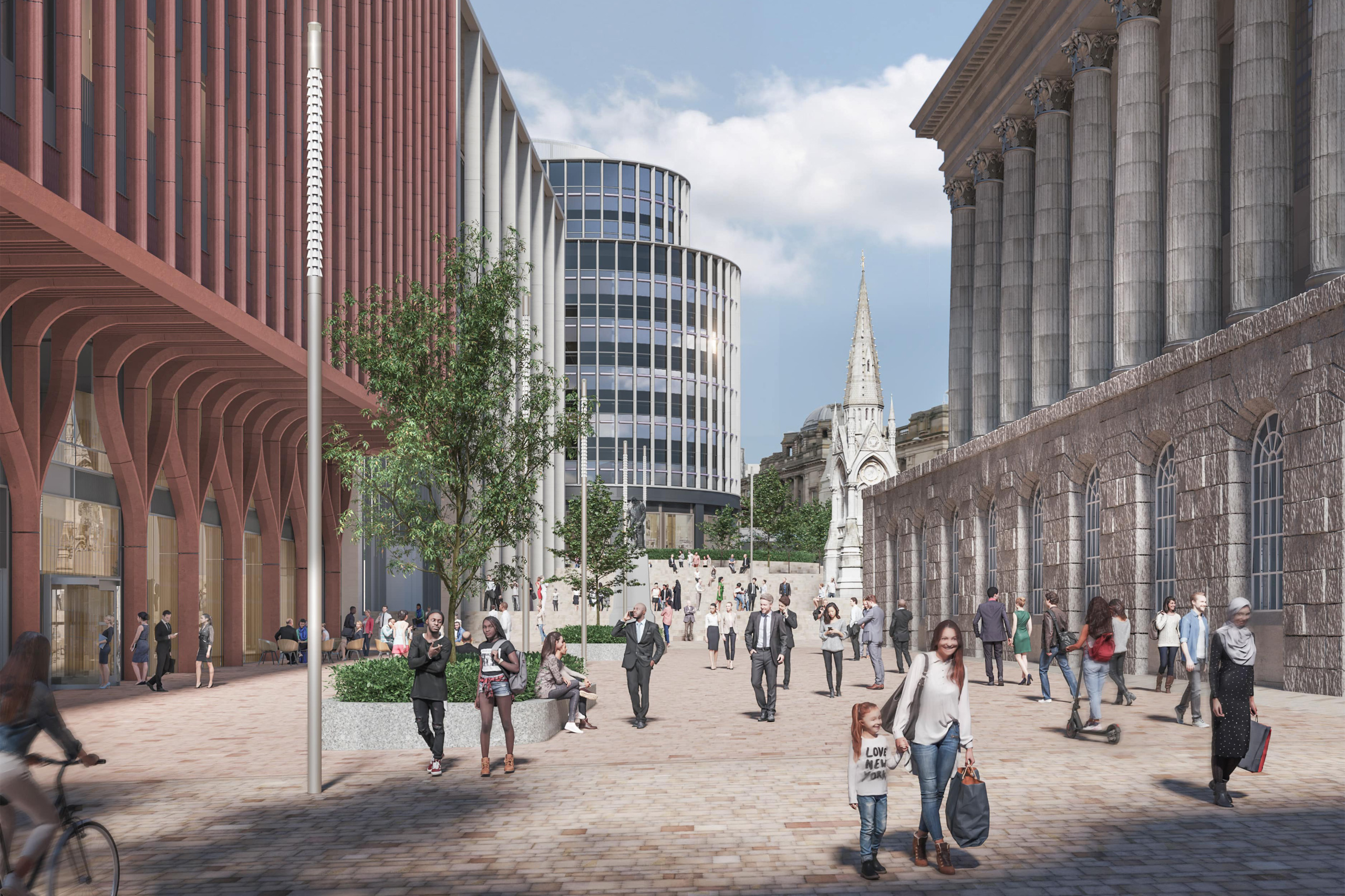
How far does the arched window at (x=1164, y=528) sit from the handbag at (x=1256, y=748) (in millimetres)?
16688

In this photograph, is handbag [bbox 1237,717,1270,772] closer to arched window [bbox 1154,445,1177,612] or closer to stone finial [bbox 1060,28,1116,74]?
arched window [bbox 1154,445,1177,612]

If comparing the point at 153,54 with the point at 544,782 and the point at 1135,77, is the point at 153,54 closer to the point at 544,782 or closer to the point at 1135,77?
the point at 544,782

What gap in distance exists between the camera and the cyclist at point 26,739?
23.6 feet

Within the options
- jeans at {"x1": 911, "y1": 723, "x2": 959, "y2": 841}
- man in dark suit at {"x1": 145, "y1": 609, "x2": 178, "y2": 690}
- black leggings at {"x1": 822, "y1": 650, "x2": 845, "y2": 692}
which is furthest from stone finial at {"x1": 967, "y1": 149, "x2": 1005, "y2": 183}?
jeans at {"x1": 911, "y1": 723, "x2": 959, "y2": 841}

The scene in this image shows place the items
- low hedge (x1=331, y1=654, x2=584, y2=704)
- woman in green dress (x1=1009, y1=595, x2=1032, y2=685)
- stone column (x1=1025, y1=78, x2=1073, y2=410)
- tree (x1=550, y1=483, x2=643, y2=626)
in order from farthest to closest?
tree (x1=550, y1=483, x2=643, y2=626) < stone column (x1=1025, y1=78, x2=1073, y2=410) < woman in green dress (x1=1009, y1=595, x2=1032, y2=685) < low hedge (x1=331, y1=654, x2=584, y2=704)

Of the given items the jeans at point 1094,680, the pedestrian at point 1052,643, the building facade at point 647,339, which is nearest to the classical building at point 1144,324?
the pedestrian at point 1052,643

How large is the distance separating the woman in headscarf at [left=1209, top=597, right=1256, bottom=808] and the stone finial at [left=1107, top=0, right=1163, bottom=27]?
2640 centimetres

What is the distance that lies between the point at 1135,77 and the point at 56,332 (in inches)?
1022

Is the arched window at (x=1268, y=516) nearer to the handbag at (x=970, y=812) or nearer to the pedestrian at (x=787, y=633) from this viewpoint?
the pedestrian at (x=787, y=633)

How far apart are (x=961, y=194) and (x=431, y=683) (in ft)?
138

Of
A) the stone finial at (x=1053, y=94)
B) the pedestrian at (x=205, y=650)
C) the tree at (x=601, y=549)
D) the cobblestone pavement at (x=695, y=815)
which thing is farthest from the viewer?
the tree at (x=601, y=549)

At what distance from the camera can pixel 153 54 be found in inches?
→ 1057

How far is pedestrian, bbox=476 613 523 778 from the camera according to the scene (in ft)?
47.3

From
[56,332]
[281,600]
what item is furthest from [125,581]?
[281,600]
